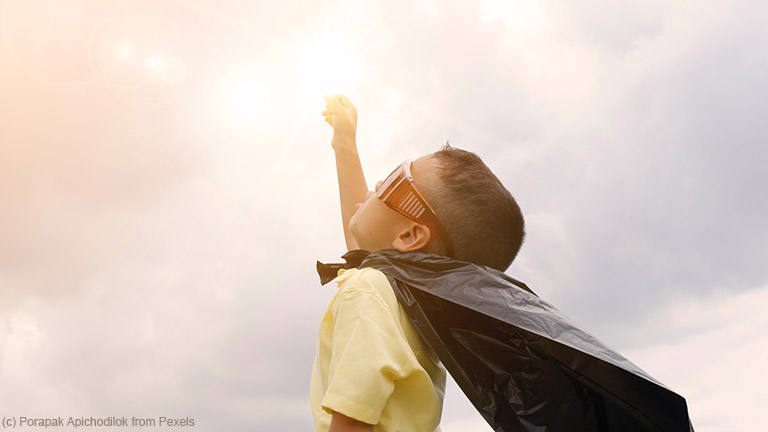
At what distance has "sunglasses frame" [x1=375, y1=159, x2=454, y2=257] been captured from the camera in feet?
9.91

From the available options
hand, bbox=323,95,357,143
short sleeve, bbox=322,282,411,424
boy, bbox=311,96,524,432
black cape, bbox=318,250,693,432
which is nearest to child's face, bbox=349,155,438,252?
boy, bbox=311,96,524,432

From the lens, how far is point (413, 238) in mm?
3057

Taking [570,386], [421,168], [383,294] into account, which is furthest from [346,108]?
[570,386]

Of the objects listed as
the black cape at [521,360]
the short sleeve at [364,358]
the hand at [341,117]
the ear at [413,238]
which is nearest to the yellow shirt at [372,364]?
the short sleeve at [364,358]

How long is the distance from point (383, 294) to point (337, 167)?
173 centimetres

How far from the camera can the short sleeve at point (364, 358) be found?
2.11 meters

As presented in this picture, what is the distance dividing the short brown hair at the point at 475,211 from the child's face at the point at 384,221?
0.28 feet

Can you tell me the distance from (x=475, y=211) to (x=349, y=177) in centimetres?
130

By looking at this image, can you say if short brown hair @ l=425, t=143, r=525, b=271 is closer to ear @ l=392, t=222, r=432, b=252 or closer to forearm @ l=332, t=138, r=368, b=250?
ear @ l=392, t=222, r=432, b=252

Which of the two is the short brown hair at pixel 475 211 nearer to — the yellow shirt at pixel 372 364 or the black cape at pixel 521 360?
the black cape at pixel 521 360

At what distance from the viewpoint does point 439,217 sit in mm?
3016

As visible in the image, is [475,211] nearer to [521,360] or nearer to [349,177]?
[521,360]

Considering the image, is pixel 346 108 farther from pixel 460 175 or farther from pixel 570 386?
pixel 570 386

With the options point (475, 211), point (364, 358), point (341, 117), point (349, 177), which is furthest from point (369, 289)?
point (341, 117)
